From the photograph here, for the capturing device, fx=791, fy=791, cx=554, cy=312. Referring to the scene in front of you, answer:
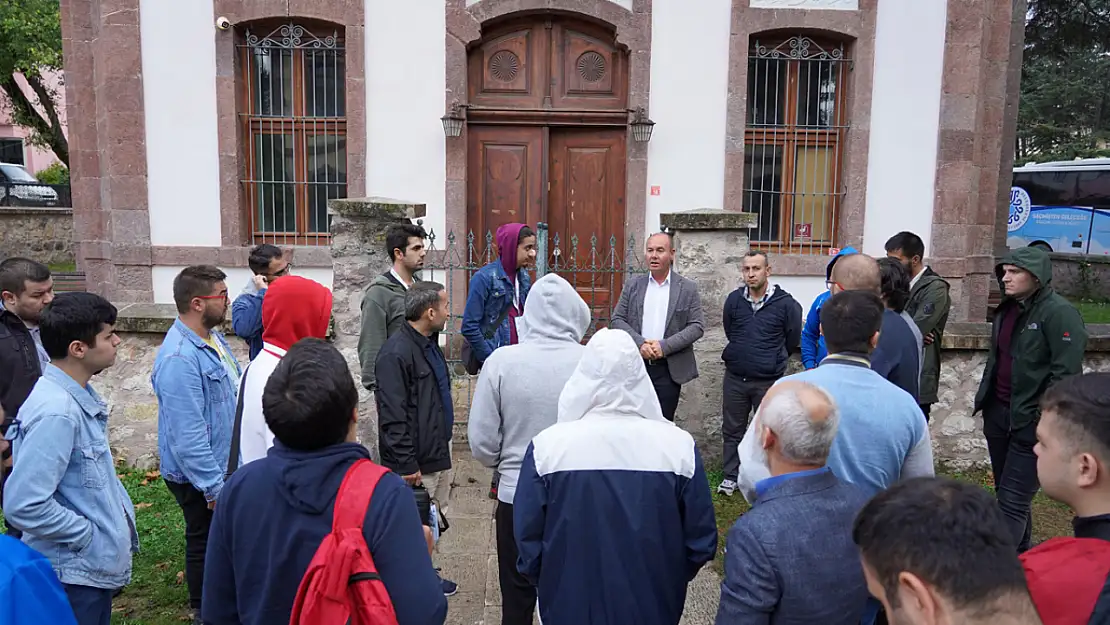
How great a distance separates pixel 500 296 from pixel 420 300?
3.92 ft

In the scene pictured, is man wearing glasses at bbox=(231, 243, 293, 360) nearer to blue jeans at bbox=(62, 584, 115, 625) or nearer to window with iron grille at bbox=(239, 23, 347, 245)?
blue jeans at bbox=(62, 584, 115, 625)

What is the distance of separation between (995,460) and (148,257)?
28.4 feet

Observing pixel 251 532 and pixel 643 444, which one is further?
pixel 643 444

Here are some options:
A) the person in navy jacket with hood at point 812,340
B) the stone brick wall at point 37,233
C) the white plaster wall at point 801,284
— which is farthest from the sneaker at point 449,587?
the stone brick wall at point 37,233

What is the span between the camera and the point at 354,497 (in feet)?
6.17

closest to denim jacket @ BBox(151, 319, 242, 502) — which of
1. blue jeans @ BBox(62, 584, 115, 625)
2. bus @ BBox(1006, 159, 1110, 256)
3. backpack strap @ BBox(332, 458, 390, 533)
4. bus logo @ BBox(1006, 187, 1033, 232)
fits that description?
blue jeans @ BBox(62, 584, 115, 625)

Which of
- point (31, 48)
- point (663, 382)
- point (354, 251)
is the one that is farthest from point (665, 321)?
point (31, 48)

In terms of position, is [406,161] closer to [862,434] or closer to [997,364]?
[997,364]

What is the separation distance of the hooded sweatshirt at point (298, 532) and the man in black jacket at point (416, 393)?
65.3 inches

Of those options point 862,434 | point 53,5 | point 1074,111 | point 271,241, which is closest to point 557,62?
point 271,241

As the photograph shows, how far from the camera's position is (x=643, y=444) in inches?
93.2

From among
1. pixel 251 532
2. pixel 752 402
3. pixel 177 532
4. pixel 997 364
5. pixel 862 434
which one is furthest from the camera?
pixel 752 402

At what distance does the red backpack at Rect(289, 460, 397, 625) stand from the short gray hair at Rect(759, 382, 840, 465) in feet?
3.54

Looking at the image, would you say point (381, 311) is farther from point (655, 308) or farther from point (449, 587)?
point (655, 308)
